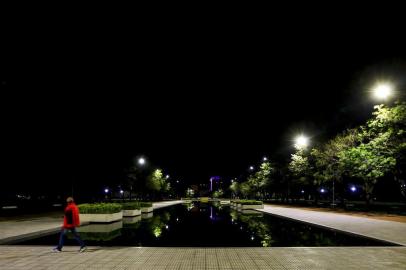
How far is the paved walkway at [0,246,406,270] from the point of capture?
9648mm

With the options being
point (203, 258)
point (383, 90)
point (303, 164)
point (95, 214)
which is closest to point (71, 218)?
point (203, 258)

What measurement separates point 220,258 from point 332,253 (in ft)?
13.4

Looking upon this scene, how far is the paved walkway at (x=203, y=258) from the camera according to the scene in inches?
380

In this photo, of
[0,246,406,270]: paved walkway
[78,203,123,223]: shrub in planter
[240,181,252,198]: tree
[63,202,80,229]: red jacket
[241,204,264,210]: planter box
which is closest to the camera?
[0,246,406,270]: paved walkway

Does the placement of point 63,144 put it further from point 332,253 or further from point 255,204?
point 332,253

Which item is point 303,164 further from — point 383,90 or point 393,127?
point 383,90

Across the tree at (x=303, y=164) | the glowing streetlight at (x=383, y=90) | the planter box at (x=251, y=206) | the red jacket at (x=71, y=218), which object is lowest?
the planter box at (x=251, y=206)

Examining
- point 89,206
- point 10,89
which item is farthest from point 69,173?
point 89,206

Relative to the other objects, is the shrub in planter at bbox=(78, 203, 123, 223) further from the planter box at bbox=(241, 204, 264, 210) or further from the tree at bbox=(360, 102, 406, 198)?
the planter box at bbox=(241, 204, 264, 210)

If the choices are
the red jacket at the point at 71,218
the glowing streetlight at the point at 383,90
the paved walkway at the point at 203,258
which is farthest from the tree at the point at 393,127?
the red jacket at the point at 71,218

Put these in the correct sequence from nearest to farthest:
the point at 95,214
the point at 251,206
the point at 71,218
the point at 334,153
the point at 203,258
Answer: the point at 203,258
the point at 71,218
the point at 95,214
the point at 334,153
the point at 251,206

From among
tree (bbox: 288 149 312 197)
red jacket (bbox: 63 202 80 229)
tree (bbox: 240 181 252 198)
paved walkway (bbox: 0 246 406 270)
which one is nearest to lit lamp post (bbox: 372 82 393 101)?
paved walkway (bbox: 0 246 406 270)

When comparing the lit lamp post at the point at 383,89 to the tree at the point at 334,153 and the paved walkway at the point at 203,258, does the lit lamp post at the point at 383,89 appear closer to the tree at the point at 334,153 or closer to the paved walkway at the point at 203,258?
the paved walkway at the point at 203,258

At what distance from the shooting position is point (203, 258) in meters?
10.6
